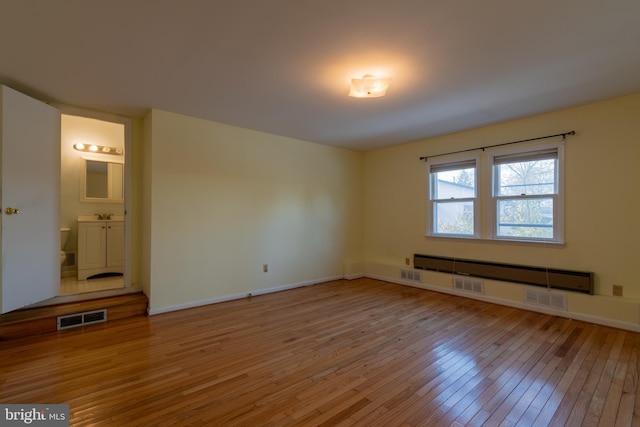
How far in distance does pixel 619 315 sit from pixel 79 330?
18.9 feet

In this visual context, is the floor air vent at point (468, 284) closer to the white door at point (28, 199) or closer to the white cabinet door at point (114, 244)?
the white door at point (28, 199)

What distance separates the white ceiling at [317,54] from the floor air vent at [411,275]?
2.63m

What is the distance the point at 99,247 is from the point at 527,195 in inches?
252

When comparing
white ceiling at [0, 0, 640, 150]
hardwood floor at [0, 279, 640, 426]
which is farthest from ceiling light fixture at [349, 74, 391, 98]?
hardwood floor at [0, 279, 640, 426]

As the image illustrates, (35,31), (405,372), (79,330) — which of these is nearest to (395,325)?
(405,372)

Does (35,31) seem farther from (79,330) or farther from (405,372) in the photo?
(405,372)

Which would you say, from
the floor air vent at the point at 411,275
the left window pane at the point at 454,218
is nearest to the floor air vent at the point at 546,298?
the left window pane at the point at 454,218

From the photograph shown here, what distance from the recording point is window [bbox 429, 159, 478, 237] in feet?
14.3

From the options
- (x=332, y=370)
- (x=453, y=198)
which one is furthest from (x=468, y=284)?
(x=332, y=370)

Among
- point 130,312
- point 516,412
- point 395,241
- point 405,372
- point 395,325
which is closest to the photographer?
point 516,412

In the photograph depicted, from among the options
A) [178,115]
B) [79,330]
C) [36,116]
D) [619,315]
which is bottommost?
[79,330]

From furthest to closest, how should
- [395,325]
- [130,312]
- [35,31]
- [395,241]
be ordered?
1. [395,241]
2. [130,312]
3. [395,325]
4. [35,31]

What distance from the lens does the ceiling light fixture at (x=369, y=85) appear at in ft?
8.42

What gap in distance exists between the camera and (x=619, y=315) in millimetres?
3051
